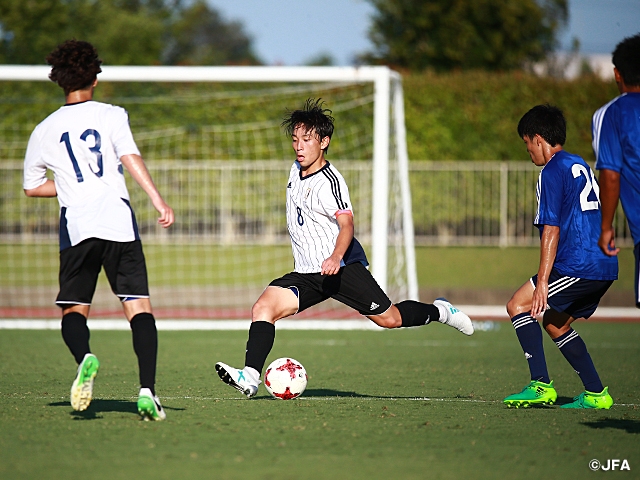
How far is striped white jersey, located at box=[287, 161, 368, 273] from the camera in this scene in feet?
18.9

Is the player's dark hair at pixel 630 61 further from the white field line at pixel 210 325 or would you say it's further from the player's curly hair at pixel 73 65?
Result: the white field line at pixel 210 325

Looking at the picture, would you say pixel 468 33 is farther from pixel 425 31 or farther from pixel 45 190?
pixel 45 190

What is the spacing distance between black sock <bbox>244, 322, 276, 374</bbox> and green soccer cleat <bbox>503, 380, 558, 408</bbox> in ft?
5.34

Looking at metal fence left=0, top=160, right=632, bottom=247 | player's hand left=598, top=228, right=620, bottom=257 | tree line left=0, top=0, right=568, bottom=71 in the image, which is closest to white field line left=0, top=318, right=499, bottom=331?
metal fence left=0, top=160, right=632, bottom=247

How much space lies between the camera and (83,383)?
179 inches

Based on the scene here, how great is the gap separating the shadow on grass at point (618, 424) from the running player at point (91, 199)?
8.14ft

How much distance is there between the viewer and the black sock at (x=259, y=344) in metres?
5.66

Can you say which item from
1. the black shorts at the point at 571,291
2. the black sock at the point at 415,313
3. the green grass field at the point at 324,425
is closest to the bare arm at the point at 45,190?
the green grass field at the point at 324,425

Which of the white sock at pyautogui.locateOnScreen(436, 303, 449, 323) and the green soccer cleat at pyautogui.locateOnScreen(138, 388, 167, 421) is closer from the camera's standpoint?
the green soccer cleat at pyautogui.locateOnScreen(138, 388, 167, 421)

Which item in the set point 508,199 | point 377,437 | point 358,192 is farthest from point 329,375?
point 508,199

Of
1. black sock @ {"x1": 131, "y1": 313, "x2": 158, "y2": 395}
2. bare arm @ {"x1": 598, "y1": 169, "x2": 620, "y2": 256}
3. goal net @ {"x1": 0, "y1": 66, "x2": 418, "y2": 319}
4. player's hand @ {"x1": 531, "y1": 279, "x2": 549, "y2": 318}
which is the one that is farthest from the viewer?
goal net @ {"x1": 0, "y1": 66, "x2": 418, "y2": 319}

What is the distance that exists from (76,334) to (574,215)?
10.3 ft

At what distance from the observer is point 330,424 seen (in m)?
4.86

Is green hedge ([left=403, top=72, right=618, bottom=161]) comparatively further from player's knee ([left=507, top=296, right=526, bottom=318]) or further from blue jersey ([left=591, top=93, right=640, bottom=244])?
blue jersey ([left=591, top=93, right=640, bottom=244])
